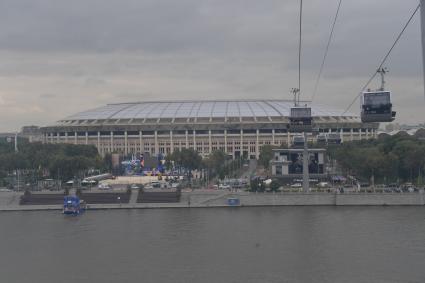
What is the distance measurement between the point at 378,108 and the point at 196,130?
4191 centimetres

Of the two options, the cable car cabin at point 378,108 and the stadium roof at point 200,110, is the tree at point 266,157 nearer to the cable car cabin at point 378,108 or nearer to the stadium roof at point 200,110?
the stadium roof at point 200,110

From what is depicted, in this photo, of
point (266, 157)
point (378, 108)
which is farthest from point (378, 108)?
point (266, 157)

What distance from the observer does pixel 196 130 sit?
52.9 meters

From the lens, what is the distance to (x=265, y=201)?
86.1 feet

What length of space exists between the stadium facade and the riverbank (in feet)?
82.7

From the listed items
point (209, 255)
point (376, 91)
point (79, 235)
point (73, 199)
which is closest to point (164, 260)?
point (209, 255)

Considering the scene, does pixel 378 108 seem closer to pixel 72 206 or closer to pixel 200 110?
pixel 72 206

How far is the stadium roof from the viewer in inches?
2144

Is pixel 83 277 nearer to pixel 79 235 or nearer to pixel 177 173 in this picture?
pixel 79 235

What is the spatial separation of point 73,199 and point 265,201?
703cm

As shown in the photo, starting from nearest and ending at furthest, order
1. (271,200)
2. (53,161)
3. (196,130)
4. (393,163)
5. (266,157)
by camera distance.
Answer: (271,200) → (393,163) → (53,161) → (266,157) → (196,130)

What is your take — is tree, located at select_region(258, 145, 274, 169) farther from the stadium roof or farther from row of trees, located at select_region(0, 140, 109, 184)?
the stadium roof

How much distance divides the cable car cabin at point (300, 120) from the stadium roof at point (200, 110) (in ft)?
83.9

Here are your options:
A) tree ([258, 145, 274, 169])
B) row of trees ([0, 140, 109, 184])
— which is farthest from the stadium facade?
row of trees ([0, 140, 109, 184])
